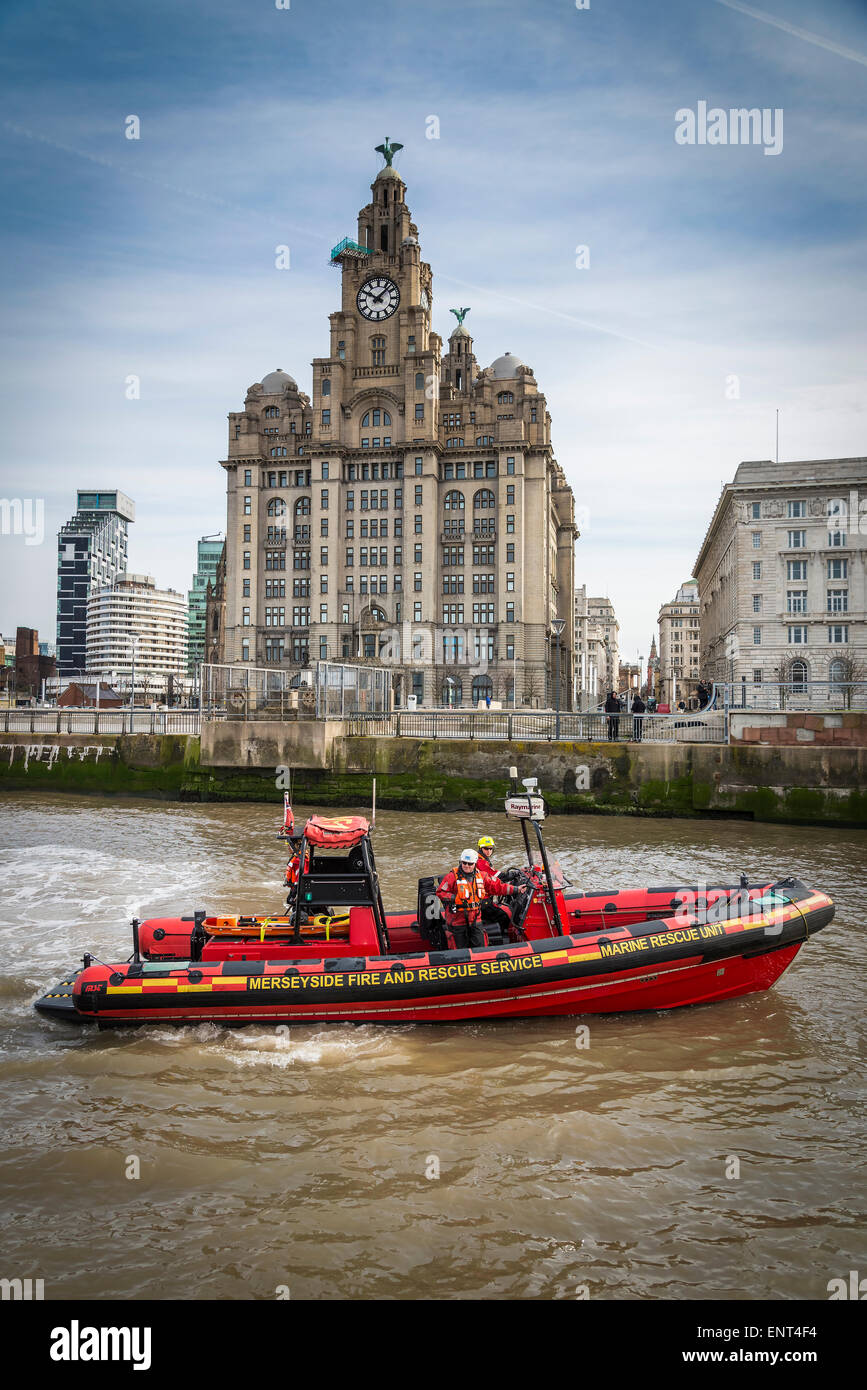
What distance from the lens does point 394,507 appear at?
68438 millimetres

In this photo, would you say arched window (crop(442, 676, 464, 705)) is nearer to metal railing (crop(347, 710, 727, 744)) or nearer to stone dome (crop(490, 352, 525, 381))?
stone dome (crop(490, 352, 525, 381))

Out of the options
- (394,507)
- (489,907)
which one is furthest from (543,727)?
(394,507)

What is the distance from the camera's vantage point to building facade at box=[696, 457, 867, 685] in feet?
180

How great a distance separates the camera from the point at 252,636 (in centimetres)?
7069

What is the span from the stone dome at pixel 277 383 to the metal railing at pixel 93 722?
50.4 m

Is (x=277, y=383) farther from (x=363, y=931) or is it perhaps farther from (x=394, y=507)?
(x=363, y=931)

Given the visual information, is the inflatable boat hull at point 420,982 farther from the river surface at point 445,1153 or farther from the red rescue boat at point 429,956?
the river surface at point 445,1153

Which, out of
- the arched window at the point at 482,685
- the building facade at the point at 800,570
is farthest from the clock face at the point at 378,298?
the building facade at the point at 800,570

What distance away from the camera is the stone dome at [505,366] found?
72.7m

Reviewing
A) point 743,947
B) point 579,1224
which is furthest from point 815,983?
point 579,1224

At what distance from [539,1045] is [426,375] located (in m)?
64.6

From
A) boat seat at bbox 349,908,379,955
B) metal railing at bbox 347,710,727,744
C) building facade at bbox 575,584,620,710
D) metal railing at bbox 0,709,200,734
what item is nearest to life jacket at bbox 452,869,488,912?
boat seat at bbox 349,908,379,955

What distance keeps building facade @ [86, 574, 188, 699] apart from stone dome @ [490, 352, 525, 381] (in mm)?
121667
